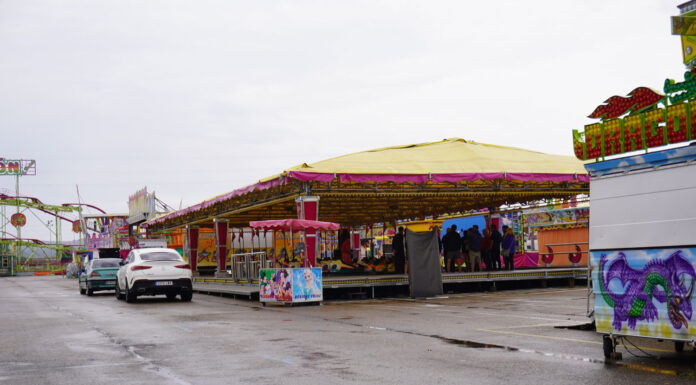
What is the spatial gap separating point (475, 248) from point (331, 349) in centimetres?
1647

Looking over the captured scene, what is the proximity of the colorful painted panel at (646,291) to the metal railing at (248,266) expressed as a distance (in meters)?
13.8

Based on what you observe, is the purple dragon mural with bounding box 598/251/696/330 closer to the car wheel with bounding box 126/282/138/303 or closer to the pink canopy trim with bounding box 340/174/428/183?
the pink canopy trim with bounding box 340/174/428/183

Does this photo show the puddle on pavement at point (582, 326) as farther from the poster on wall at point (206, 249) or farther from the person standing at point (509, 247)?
the poster on wall at point (206, 249)

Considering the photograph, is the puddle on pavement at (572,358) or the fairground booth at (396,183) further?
the fairground booth at (396,183)

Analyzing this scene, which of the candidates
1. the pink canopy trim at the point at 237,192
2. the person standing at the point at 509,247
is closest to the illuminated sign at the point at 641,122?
the pink canopy trim at the point at 237,192

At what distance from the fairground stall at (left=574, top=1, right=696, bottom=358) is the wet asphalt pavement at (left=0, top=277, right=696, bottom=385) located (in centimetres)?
62

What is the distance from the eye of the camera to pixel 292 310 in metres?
18.4

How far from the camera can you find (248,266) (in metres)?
23.8

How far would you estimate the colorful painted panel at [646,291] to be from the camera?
777 cm

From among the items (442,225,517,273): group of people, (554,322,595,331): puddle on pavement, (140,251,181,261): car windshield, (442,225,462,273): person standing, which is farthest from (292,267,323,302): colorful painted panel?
(554,322,595,331): puddle on pavement

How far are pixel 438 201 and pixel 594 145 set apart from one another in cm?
2242

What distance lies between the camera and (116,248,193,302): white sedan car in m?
22.4

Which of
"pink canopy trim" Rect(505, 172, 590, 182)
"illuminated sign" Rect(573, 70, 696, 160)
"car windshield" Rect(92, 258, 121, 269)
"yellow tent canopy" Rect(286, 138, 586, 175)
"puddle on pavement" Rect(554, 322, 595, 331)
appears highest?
"yellow tent canopy" Rect(286, 138, 586, 175)

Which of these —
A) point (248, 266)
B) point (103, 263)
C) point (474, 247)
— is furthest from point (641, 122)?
point (103, 263)
